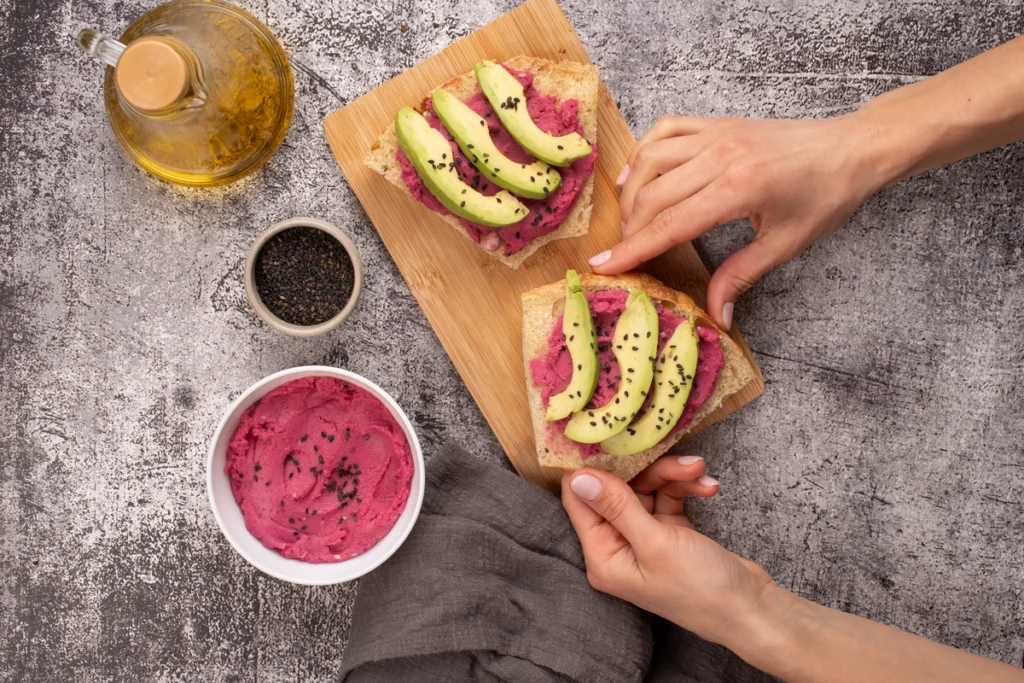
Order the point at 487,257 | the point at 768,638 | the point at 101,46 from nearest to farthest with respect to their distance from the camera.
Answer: the point at 101,46 → the point at 768,638 → the point at 487,257

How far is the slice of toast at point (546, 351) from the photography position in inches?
83.4

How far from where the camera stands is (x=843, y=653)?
77.4 inches

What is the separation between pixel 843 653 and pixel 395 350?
1569 mm

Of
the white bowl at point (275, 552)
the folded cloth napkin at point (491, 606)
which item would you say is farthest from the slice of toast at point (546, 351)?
the white bowl at point (275, 552)

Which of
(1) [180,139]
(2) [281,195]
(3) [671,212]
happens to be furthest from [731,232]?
A: (1) [180,139]

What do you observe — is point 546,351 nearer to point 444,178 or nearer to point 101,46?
point 444,178

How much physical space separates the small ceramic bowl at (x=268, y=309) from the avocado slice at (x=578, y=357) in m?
0.65

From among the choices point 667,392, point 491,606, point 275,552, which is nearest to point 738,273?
point 667,392

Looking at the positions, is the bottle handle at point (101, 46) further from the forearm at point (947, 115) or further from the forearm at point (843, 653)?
the forearm at point (843, 653)

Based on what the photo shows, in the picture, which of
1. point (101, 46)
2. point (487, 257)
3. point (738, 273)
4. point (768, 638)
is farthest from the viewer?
point (487, 257)

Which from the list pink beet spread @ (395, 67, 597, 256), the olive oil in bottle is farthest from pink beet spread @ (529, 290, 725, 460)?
the olive oil in bottle

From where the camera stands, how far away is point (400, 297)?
2.29 m

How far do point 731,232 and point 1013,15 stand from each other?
114 centimetres

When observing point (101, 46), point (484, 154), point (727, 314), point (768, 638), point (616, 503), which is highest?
point (101, 46)
